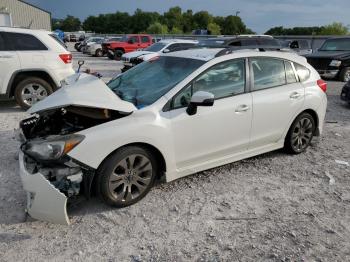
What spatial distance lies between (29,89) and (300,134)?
223 inches

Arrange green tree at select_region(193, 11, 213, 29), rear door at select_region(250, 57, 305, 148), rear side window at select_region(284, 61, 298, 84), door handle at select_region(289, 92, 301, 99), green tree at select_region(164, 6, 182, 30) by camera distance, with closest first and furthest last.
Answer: rear door at select_region(250, 57, 305, 148), door handle at select_region(289, 92, 301, 99), rear side window at select_region(284, 61, 298, 84), green tree at select_region(193, 11, 213, 29), green tree at select_region(164, 6, 182, 30)

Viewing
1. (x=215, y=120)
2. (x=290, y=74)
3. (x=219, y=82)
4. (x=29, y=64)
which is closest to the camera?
(x=215, y=120)

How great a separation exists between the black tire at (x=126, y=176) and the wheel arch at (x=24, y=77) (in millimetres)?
4898

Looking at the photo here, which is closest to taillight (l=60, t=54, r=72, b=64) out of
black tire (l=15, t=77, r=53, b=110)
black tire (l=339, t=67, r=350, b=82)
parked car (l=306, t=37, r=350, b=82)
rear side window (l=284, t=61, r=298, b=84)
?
black tire (l=15, t=77, r=53, b=110)

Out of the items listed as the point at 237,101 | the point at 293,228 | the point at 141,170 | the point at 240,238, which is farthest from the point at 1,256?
the point at 237,101

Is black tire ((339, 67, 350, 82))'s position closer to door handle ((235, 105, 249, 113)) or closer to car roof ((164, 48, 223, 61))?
car roof ((164, 48, 223, 61))

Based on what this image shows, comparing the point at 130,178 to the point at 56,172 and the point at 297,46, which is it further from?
the point at 297,46

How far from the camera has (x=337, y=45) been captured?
14477 millimetres

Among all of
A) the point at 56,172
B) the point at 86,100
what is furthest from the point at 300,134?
the point at 56,172

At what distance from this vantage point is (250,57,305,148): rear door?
4.51m

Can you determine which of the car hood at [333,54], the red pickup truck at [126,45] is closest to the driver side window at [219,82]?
the car hood at [333,54]

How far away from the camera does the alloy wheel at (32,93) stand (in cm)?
757

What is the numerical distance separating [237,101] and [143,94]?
115 cm

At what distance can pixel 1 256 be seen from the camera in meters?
2.94
